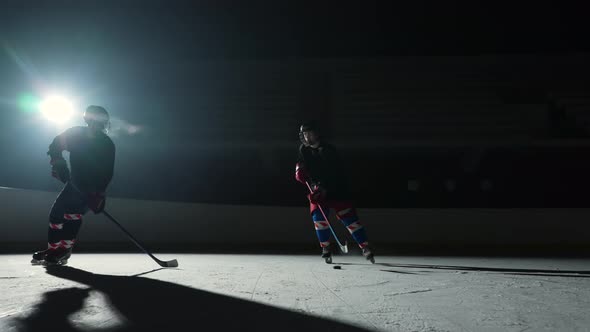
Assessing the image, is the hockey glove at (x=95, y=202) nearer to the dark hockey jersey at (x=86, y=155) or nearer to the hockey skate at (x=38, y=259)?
the dark hockey jersey at (x=86, y=155)

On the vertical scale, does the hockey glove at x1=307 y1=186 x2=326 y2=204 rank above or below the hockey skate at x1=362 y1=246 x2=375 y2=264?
above

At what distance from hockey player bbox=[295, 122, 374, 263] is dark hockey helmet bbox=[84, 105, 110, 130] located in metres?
1.87

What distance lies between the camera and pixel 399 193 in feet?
27.9

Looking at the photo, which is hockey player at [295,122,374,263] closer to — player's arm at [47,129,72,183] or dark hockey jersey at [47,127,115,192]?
dark hockey jersey at [47,127,115,192]

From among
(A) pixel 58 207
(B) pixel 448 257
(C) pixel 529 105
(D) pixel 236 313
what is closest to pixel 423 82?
(C) pixel 529 105

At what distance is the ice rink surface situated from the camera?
2121mm

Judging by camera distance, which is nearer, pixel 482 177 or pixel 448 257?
pixel 448 257

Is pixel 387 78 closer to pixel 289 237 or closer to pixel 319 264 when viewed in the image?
pixel 289 237

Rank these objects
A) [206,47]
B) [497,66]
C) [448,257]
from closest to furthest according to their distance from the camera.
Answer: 1. [448,257]
2. [206,47]
3. [497,66]

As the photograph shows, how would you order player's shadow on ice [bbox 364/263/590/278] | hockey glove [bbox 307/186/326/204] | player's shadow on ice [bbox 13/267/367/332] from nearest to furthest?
player's shadow on ice [bbox 13/267/367/332] < player's shadow on ice [bbox 364/263/590/278] < hockey glove [bbox 307/186/326/204]

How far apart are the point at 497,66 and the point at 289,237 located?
5.20 m

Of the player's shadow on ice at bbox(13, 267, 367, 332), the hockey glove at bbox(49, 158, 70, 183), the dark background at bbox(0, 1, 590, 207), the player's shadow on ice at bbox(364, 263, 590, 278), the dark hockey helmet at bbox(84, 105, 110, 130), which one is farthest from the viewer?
the dark background at bbox(0, 1, 590, 207)

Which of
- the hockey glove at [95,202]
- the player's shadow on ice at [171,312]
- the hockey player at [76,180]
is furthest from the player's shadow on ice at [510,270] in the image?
the hockey player at [76,180]

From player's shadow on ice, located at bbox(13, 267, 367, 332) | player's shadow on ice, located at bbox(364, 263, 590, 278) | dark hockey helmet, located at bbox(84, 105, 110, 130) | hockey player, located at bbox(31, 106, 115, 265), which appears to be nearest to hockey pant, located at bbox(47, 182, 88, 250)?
hockey player, located at bbox(31, 106, 115, 265)
